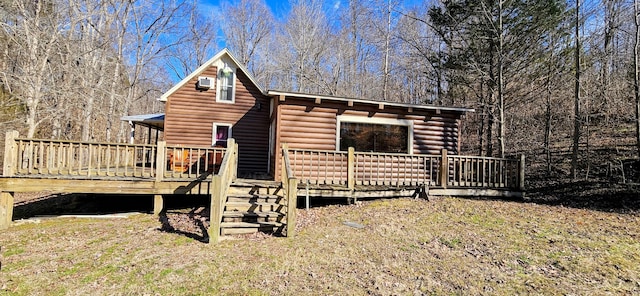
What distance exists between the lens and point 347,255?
5.23 m

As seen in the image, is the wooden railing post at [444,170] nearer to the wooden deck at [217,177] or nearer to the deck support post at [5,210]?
the wooden deck at [217,177]

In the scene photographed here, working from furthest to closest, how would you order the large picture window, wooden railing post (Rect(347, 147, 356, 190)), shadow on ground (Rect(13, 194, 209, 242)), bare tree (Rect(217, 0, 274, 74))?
bare tree (Rect(217, 0, 274, 74)), the large picture window, wooden railing post (Rect(347, 147, 356, 190)), shadow on ground (Rect(13, 194, 209, 242))

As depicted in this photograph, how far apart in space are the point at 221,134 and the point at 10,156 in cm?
702

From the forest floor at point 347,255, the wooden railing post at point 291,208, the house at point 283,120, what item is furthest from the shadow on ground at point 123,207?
the house at point 283,120

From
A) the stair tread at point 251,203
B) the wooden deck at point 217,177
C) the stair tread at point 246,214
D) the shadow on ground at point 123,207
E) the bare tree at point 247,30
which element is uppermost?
the bare tree at point 247,30

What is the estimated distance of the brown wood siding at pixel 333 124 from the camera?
985 cm

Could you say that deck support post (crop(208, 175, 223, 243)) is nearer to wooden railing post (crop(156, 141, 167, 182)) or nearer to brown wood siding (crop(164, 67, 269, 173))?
wooden railing post (crop(156, 141, 167, 182))

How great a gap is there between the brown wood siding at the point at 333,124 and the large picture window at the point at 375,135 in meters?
0.21

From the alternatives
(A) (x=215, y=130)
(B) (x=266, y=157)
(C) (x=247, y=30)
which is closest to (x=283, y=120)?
(B) (x=266, y=157)

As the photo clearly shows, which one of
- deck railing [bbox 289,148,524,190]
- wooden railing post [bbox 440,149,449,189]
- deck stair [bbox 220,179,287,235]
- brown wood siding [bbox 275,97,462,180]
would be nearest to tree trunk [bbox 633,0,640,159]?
deck railing [bbox 289,148,524,190]

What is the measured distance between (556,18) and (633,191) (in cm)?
788

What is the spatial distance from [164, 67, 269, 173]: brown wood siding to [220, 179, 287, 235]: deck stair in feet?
17.9

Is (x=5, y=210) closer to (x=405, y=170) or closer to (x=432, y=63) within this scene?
(x=405, y=170)

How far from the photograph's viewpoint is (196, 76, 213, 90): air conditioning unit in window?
13.0m
